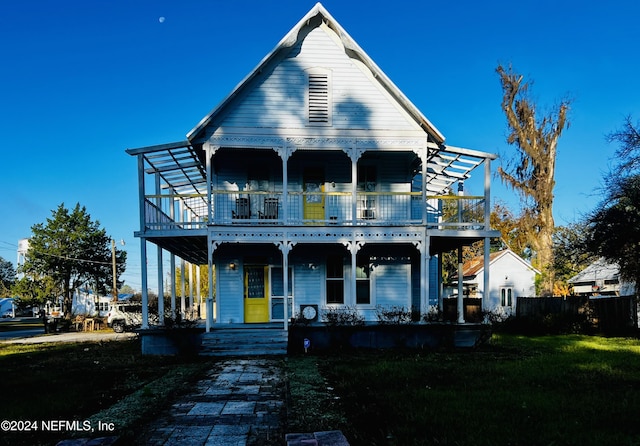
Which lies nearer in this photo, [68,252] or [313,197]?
[313,197]

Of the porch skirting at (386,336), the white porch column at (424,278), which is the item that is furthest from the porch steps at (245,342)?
the white porch column at (424,278)

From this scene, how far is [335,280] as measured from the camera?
17047mm

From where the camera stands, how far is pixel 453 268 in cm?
4462

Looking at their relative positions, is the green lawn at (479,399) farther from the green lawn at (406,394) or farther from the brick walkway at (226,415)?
the brick walkway at (226,415)

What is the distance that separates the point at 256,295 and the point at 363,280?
13.1 feet

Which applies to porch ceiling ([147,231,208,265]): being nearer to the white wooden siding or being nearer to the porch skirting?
the white wooden siding

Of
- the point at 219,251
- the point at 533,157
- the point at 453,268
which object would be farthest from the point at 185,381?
the point at 453,268

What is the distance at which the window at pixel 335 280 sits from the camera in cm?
1703

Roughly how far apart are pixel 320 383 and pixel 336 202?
9.10m

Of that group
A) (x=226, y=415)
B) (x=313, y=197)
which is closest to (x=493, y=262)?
(x=313, y=197)

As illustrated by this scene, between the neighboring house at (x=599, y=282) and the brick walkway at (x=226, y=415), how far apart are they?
88.9ft

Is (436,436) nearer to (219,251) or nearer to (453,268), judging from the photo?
(219,251)

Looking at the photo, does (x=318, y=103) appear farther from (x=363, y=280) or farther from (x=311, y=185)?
(x=363, y=280)

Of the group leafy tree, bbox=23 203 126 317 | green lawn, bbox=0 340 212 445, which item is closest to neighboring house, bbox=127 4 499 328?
green lawn, bbox=0 340 212 445
